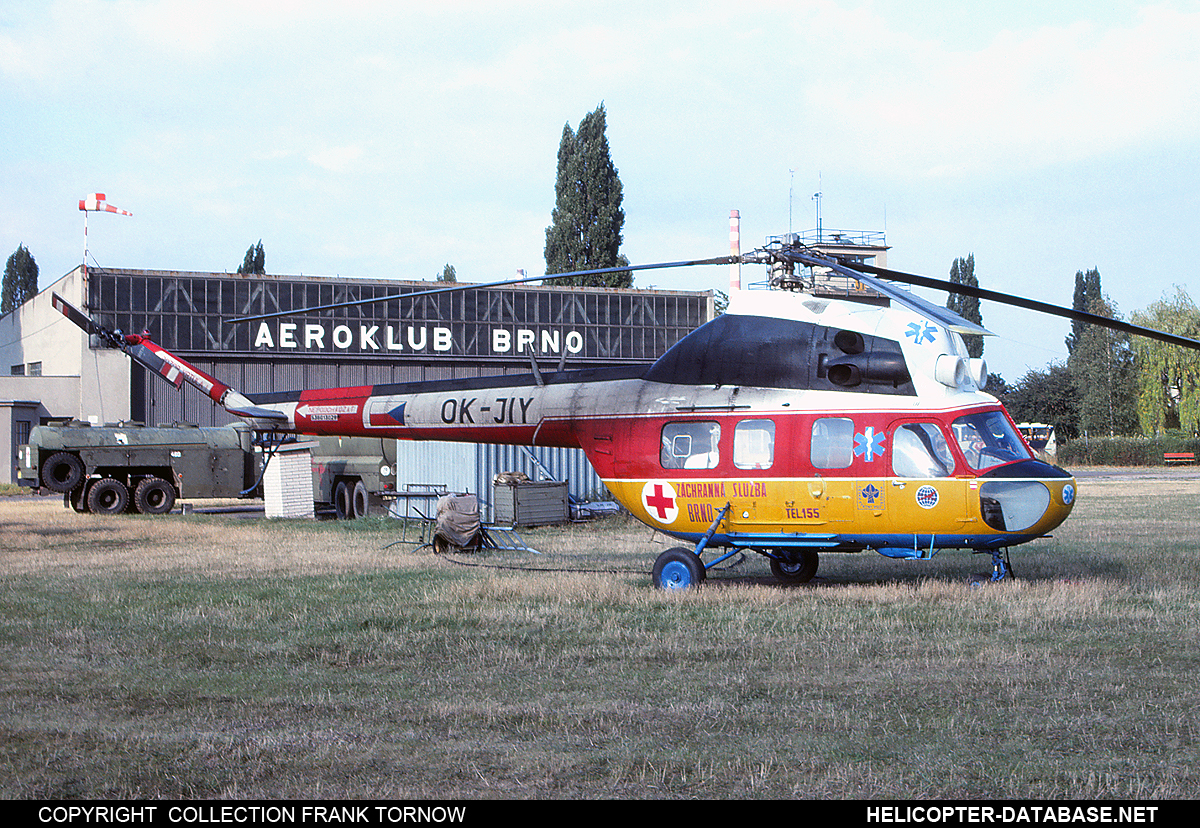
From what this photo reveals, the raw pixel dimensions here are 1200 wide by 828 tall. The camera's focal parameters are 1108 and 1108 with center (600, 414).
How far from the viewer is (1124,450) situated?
6419 centimetres

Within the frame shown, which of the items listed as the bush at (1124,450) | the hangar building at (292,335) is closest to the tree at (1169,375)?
the bush at (1124,450)

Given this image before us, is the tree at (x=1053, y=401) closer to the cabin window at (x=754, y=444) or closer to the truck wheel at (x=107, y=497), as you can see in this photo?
the truck wheel at (x=107, y=497)

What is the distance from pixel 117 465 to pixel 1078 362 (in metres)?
66.6

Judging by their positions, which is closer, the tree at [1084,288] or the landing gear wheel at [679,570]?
the landing gear wheel at [679,570]

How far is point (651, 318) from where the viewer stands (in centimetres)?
5281

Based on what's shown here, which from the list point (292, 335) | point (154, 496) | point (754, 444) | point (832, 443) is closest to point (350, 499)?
point (154, 496)

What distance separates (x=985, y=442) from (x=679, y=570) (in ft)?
12.1

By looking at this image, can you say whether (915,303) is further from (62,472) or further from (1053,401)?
(1053,401)

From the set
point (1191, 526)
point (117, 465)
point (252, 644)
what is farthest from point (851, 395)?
point (117, 465)

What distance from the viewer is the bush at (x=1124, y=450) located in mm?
62750

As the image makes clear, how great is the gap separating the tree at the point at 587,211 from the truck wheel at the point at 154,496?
94.1 feet

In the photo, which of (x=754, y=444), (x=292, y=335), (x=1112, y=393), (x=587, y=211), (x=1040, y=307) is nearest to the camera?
(x=1040, y=307)

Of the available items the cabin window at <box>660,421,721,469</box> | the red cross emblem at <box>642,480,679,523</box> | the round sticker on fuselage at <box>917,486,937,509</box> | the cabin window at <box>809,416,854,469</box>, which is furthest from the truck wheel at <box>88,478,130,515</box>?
the round sticker on fuselage at <box>917,486,937,509</box>

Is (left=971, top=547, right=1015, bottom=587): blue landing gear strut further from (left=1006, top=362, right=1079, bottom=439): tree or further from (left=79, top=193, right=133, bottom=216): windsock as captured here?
(left=1006, top=362, right=1079, bottom=439): tree
